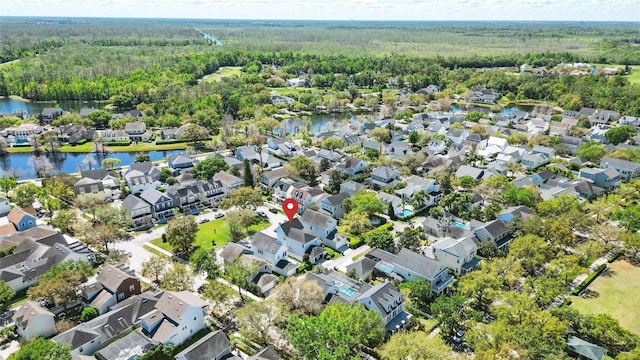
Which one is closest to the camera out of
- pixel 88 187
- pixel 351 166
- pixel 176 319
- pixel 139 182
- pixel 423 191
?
pixel 176 319

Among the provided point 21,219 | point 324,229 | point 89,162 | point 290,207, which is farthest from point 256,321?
point 89,162

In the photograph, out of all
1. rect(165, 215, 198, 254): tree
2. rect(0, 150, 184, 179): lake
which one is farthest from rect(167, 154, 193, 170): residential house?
rect(165, 215, 198, 254): tree

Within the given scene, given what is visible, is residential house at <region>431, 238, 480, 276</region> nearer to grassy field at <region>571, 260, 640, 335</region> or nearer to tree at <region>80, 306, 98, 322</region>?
grassy field at <region>571, 260, 640, 335</region>

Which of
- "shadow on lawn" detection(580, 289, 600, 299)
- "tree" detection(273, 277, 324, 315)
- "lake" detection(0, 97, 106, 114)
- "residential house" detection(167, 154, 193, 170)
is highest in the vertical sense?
"tree" detection(273, 277, 324, 315)

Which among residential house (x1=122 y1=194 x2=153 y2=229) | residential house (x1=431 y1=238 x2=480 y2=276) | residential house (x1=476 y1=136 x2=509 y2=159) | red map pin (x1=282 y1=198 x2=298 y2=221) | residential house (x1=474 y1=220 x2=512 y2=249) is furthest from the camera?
residential house (x1=476 y1=136 x2=509 y2=159)

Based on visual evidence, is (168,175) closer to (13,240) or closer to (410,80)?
(13,240)

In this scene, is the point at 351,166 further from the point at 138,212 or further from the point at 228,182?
the point at 138,212

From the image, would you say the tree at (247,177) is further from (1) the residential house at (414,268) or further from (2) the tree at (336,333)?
(2) the tree at (336,333)
